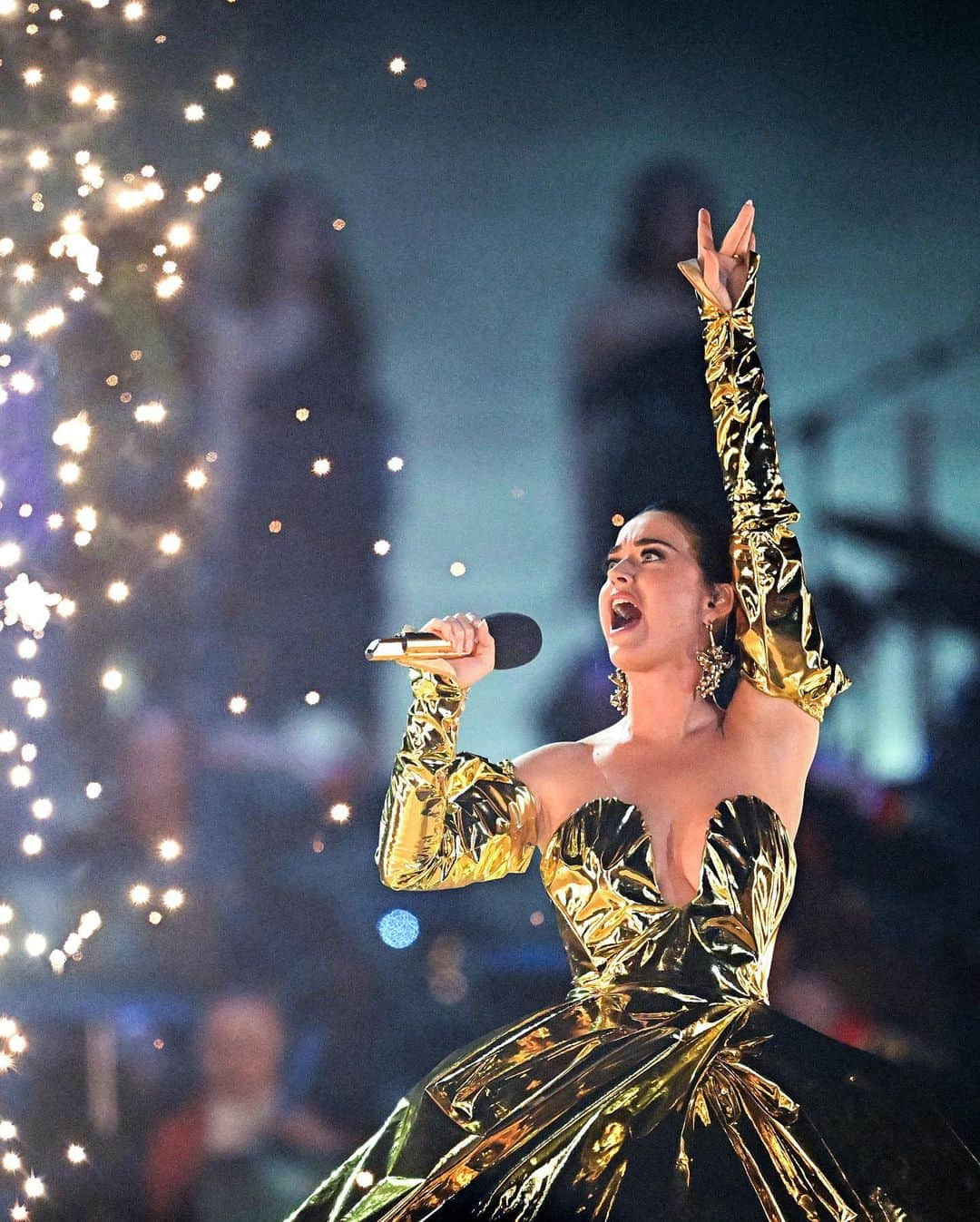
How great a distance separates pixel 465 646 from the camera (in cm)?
163

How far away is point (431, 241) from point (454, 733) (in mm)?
912

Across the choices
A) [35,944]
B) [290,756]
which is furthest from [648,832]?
[35,944]

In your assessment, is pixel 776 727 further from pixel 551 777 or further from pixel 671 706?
pixel 551 777

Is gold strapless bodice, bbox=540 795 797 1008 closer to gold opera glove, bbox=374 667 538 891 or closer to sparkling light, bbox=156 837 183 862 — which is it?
gold opera glove, bbox=374 667 538 891

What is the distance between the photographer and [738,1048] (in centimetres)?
143

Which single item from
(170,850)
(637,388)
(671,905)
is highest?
(637,388)

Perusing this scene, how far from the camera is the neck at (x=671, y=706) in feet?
6.00

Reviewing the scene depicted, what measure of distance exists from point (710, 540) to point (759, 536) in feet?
0.24

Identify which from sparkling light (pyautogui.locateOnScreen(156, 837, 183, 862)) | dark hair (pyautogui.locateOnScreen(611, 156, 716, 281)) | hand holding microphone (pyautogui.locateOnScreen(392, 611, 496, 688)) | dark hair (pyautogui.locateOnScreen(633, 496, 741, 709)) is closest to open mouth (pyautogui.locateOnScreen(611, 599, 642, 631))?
dark hair (pyautogui.locateOnScreen(633, 496, 741, 709))

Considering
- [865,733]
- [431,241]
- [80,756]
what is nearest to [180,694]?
[80,756]

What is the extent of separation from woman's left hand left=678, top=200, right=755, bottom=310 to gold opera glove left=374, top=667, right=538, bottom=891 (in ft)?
2.13

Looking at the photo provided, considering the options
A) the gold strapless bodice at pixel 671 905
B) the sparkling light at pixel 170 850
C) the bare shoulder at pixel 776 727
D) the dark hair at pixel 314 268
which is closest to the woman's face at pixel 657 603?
the bare shoulder at pixel 776 727

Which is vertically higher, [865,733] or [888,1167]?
[865,733]

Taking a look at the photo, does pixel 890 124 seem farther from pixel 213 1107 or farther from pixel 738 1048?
pixel 213 1107
